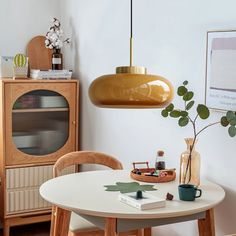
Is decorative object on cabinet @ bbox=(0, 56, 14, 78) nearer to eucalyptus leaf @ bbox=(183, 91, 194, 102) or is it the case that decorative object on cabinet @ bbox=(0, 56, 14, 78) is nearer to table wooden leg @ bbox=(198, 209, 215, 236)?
eucalyptus leaf @ bbox=(183, 91, 194, 102)

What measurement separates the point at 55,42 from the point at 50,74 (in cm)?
30

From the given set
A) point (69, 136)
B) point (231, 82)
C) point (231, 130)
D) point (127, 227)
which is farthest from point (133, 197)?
point (69, 136)

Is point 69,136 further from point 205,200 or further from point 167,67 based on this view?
point 205,200

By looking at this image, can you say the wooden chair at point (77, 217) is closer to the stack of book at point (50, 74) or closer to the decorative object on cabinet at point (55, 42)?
the stack of book at point (50, 74)

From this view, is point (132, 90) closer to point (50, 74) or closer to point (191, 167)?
point (191, 167)

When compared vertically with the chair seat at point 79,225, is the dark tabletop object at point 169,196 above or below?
above

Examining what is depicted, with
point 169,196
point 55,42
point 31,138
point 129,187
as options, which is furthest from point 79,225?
point 55,42

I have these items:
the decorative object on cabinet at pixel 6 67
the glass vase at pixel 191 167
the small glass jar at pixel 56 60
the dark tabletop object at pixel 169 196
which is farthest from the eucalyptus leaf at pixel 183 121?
the decorative object on cabinet at pixel 6 67

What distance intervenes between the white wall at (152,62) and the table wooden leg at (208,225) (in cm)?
15

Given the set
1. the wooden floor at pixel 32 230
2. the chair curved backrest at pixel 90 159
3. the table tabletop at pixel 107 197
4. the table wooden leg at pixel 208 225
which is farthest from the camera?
the wooden floor at pixel 32 230

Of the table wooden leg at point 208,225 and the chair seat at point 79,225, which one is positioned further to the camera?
the chair seat at point 79,225

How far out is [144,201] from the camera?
199 cm

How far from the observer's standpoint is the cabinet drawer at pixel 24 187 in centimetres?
354

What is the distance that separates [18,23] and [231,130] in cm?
241
